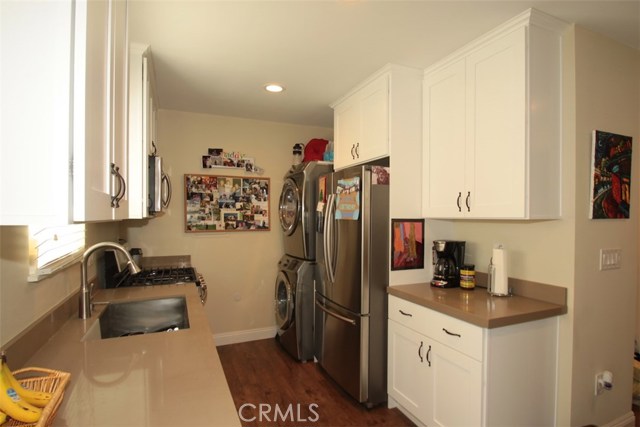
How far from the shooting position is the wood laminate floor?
2254 millimetres

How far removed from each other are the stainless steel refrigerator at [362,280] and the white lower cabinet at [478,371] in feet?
0.87

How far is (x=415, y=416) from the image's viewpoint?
2123 millimetres

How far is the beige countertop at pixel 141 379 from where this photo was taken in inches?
34.3

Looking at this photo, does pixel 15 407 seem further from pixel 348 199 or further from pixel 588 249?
pixel 588 249

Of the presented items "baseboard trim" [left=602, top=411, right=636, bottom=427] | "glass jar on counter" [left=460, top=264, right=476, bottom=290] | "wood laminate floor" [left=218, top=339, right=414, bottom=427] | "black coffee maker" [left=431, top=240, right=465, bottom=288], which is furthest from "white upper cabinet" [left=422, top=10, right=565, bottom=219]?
"wood laminate floor" [left=218, top=339, right=414, bottom=427]

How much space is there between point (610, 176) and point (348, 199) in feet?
5.10

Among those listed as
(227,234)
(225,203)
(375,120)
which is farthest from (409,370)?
(225,203)

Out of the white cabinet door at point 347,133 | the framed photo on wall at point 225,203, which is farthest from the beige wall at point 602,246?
the framed photo on wall at point 225,203

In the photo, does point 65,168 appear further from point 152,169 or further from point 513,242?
point 513,242

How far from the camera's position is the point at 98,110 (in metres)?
0.76

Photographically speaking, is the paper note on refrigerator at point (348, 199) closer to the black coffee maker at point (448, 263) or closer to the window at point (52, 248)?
the black coffee maker at point (448, 263)

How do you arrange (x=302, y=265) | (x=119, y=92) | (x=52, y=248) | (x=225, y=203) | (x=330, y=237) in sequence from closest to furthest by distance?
(x=119, y=92) < (x=52, y=248) < (x=330, y=237) < (x=302, y=265) < (x=225, y=203)

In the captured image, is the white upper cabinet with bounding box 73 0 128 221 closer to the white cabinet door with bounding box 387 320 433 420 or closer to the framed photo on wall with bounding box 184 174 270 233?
the white cabinet door with bounding box 387 320 433 420

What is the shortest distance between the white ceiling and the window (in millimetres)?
1137
